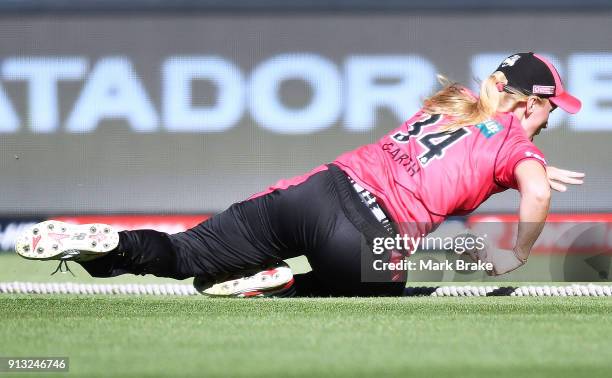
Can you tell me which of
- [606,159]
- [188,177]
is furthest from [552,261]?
[188,177]

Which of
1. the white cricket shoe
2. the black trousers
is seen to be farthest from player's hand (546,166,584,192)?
the white cricket shoe

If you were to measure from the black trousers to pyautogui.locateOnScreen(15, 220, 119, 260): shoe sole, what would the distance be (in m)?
0.09

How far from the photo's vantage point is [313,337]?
10.4ft

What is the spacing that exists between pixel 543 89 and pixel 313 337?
6.01 ft

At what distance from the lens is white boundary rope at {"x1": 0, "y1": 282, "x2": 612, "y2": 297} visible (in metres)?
5.02

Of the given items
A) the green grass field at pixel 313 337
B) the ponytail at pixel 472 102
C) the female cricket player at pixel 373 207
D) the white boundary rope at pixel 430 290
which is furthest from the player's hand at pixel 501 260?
the white boundary rope at pixel 430 290

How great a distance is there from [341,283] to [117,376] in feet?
6.35

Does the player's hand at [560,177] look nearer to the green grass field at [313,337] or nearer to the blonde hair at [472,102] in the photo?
the blonde hair at [472,102]

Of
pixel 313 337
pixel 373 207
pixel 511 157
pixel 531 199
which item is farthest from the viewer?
pixel 373 207

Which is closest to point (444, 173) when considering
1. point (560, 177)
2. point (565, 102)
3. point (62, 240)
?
point (560, 177)

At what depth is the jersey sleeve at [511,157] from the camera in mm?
3967

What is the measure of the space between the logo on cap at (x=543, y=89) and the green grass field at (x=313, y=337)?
2.86 ft

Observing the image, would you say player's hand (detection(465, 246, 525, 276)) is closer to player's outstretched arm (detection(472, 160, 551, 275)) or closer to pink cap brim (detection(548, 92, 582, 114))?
player's outstretched arm (detection(472, 160, 551, 275))

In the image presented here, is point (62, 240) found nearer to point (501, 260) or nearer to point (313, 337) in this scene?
point (313, 337)
